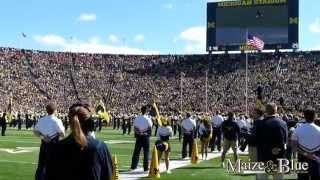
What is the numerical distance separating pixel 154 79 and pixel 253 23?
1532 centimetres

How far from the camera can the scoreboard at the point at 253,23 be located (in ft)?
212

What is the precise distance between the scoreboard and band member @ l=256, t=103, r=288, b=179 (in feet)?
177

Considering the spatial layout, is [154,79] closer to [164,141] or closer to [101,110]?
[101,110]

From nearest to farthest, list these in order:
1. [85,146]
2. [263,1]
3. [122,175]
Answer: [85,146] < [122,175] < [263,1]

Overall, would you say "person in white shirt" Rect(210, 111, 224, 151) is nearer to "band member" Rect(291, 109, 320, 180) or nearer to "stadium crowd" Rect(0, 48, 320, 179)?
"band member" Rect(291, 109, 320, 180)

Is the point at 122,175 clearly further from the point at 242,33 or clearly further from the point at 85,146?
the point at 242,33

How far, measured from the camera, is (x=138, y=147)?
1819cm

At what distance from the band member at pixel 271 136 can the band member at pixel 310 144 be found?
0.78m

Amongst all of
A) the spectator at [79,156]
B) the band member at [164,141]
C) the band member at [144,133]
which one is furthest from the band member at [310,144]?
the band member at [144,133]

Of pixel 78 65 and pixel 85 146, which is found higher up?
pixel 78 65

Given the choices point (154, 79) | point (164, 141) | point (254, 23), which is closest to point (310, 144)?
point (164, 141)

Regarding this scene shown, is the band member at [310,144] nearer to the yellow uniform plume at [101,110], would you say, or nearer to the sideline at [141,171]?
the sideline at [141,171]

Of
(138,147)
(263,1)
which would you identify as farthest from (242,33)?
(138,147)

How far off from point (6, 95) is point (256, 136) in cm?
5932
